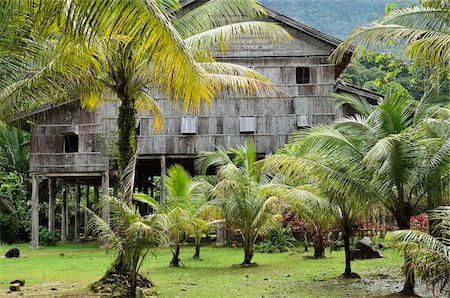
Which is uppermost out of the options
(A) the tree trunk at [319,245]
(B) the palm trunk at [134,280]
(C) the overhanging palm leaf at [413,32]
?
(C) the overhanging palm leaf at [413,32]

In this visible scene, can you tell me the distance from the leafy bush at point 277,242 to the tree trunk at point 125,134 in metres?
10.4

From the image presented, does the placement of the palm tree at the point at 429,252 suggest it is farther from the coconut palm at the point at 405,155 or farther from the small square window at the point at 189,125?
the small square window at the point at 189,125

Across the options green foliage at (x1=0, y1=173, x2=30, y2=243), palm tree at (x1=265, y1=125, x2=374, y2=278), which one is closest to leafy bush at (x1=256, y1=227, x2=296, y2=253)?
palm tree at (x1=265, y1=125, x2=374, y2=278)

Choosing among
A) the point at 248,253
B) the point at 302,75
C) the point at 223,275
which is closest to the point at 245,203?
the point at 248,253

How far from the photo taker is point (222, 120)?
2502 centimetres

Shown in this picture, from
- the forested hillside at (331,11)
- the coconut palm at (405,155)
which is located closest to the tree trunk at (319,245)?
the coconut palm at (405,155)

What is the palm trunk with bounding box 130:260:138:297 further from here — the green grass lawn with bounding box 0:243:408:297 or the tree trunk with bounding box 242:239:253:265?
the tree trunk with bounding box 242:239:253:265

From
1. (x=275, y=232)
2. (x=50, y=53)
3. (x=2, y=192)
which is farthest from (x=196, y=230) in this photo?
(x=2, y=192)

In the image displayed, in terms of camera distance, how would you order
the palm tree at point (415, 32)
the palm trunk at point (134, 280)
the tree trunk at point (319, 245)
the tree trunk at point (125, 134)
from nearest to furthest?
1. the palm tree at point (415, 32)
2. the palm trunk at point (134, 280)
3. the tree trunk at point (125, 134)
4. the tree trunk at point (319, 245)

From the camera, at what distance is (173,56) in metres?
7.68

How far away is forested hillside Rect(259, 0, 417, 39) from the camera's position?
3760 inches

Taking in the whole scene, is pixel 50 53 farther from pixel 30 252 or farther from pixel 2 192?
pixel 2 192

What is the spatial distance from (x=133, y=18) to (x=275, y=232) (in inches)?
672

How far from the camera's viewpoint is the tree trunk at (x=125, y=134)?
13195 mm
